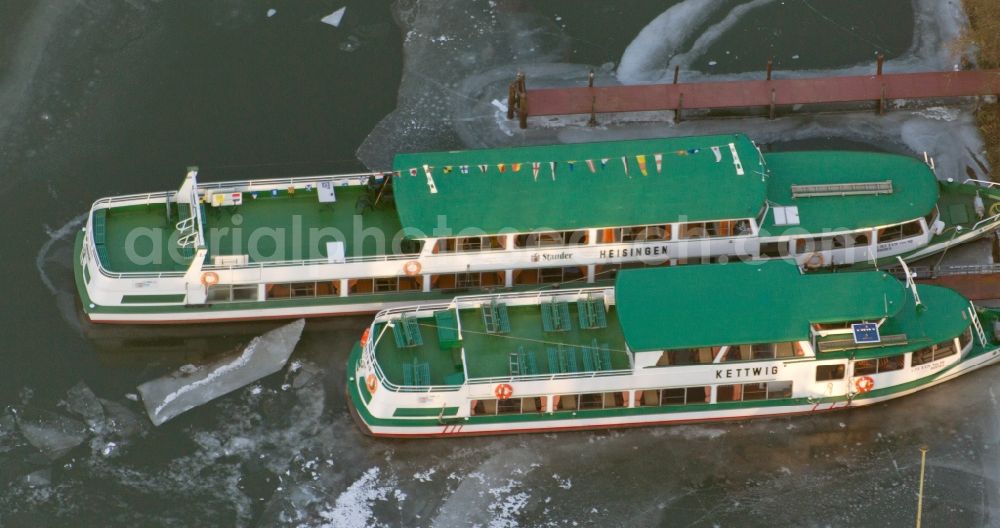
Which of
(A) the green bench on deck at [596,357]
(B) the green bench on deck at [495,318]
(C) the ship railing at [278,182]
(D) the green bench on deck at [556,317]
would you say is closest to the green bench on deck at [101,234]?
(C) the ship railing at [278,182]

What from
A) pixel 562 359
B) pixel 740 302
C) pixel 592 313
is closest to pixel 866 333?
pixel 740 302

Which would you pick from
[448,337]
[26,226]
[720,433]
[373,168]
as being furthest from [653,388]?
[26,226]

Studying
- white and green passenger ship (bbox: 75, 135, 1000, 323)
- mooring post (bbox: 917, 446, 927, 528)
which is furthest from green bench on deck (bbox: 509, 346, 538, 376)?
mooring post (bbox: 917, 446, 927, 528)

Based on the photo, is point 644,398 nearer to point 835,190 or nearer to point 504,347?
point 504,347

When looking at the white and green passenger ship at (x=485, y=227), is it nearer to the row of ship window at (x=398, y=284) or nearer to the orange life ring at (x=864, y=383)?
the row of ship window at (x=398, y=284)

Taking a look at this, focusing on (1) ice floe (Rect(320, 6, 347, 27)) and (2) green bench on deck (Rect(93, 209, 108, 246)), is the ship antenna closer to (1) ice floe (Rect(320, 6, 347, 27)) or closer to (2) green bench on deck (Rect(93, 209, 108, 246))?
(1) ice floe (Rect(320, 6, 347, 27))
